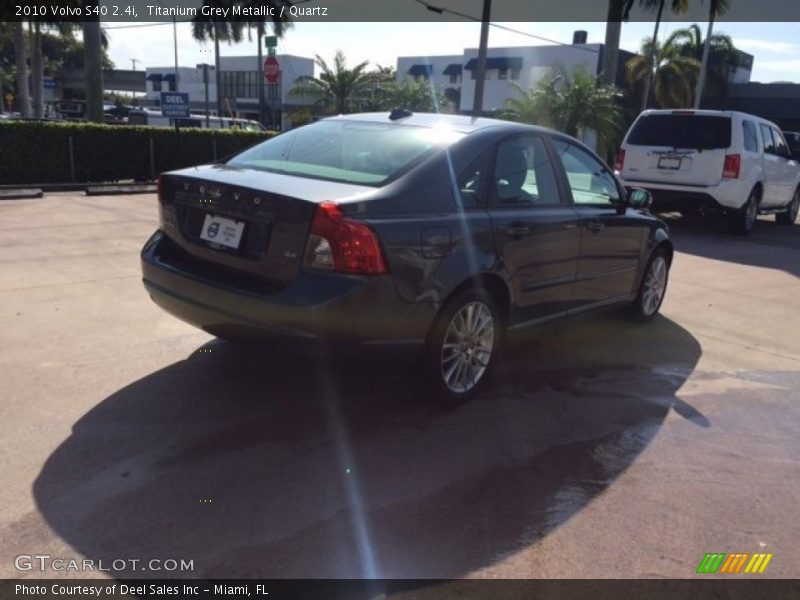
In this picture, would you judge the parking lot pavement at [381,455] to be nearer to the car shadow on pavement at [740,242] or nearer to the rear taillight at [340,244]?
the rear taillight at [340,244]

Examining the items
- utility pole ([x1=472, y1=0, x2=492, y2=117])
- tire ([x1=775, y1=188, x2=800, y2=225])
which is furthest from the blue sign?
tire ([x1=775, y1=188, x2=800, y2=225])

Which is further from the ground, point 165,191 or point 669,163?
point 165,191

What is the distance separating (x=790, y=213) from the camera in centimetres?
1455

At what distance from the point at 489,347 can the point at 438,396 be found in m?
0.49

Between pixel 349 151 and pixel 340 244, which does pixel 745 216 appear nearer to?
pixel 349 151

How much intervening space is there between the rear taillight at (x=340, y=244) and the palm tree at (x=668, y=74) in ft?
134

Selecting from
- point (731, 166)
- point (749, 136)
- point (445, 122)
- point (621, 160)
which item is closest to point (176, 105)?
point (621, 160)

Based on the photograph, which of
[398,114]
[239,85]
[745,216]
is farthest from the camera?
[239,85]

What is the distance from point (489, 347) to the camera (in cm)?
430

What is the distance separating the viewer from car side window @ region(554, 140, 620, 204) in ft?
16.5

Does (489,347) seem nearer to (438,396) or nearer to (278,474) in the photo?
(438,396)

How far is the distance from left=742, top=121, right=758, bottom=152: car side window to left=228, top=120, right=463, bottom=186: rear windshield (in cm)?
896

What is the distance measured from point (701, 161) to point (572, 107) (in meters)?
15.1

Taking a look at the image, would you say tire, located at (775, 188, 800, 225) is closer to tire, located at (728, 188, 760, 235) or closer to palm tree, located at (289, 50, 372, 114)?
tire, located at (728, 188, 760, 235)
